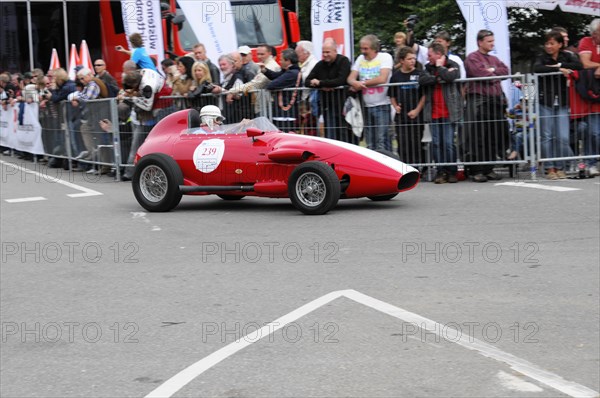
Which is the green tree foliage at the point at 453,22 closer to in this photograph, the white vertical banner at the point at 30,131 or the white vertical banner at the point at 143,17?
the white vertical banner at the point at 143,17

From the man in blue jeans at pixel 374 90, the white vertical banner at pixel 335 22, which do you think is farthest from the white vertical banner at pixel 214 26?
the man in blue jeans at pixel 374 90

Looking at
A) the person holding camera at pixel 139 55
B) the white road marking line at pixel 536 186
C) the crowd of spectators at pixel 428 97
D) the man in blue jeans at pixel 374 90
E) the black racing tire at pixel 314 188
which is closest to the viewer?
the black racing tire at pixel 314 188

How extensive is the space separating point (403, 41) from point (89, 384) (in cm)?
1059

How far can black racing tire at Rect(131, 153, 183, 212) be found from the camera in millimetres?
12195

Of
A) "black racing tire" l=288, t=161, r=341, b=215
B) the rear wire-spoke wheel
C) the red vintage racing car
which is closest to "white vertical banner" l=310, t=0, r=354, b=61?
the red vintage racing car

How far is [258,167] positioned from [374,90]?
300 cm

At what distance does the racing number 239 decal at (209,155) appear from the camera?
1218cm

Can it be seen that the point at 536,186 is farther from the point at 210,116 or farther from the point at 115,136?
the point at 115,136

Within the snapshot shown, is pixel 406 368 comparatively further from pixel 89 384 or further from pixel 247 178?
pixel 247 178

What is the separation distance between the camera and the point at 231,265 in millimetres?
8977

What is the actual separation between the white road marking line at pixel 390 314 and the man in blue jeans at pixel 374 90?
6.79m

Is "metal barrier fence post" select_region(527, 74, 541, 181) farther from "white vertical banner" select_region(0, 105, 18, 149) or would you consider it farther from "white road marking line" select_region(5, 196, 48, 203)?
"white vertical banner" select_region(0, 105, 18, 149)

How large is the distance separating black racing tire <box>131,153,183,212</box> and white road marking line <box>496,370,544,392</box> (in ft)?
23.7

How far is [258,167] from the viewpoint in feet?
39.1
